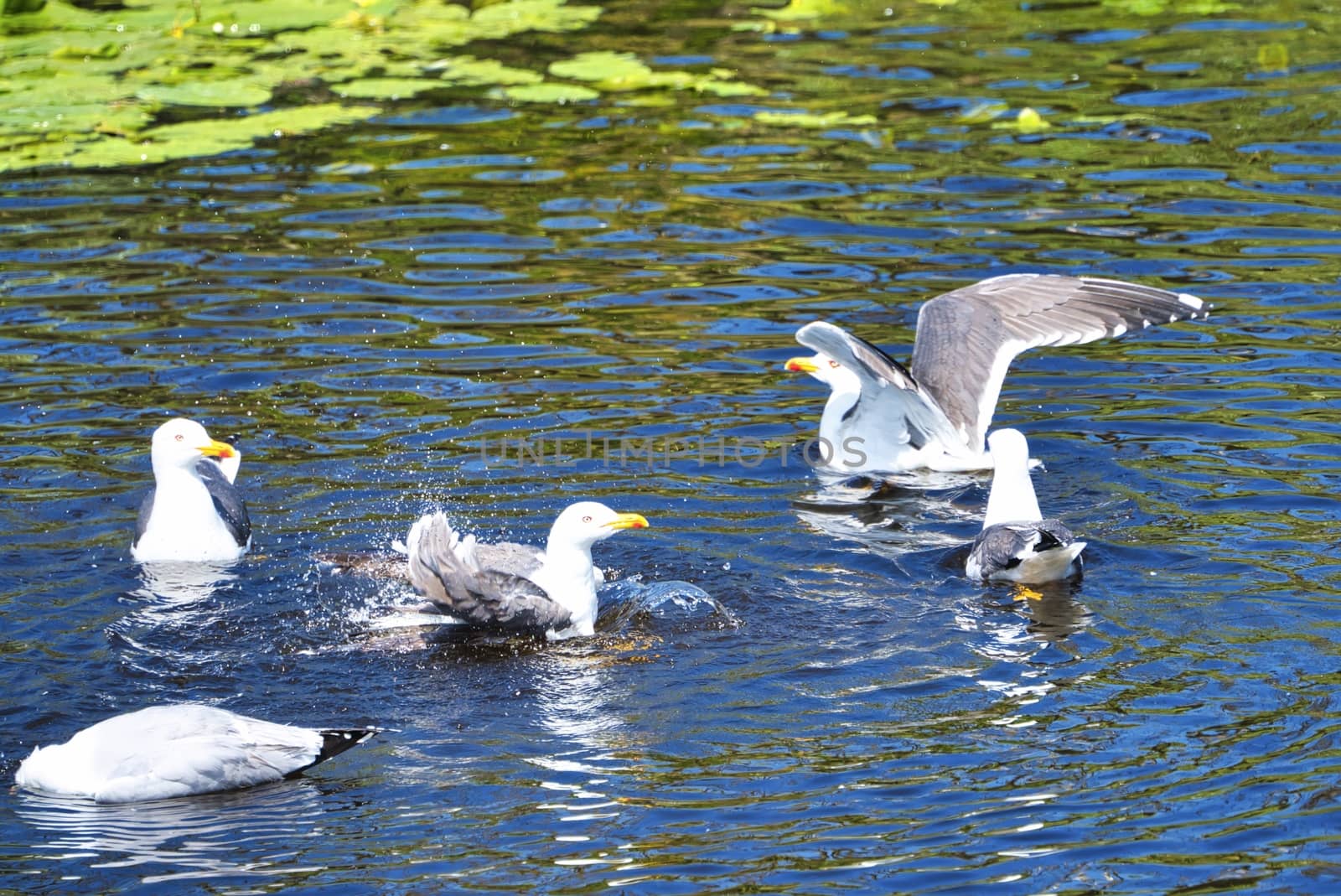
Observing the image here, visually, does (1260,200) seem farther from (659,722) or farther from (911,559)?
(659,722)

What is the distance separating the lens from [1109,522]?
9.05 metres

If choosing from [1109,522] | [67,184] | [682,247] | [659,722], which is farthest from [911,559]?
[67,184]

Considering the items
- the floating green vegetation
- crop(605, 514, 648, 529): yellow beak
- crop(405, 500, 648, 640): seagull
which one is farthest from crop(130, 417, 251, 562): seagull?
the floating green vegetation

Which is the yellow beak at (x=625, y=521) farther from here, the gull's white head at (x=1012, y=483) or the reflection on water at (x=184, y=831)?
the reflection on water at (x=184, y=831)

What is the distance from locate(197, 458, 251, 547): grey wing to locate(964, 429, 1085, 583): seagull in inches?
145

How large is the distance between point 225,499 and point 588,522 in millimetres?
2215

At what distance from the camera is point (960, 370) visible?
1058cm

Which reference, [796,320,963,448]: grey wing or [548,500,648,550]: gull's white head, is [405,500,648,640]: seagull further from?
[796,320,963,448]: grey wing

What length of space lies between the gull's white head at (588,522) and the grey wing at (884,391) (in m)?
1.80

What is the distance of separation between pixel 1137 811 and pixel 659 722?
1.91 metres

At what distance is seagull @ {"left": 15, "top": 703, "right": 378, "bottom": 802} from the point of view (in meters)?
6.55

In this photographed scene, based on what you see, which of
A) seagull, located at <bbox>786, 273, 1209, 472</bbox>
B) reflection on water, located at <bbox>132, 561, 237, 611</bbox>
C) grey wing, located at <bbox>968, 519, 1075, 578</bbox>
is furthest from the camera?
seagull, located at <bbox>786, 273, 1209, 472</bbox>

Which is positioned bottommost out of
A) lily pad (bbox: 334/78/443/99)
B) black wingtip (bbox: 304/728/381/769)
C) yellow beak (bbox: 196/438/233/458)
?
black wingtip (bbox: 304/728/381/769)

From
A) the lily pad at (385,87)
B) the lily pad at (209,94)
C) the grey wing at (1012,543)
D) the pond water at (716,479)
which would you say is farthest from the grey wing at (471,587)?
the lily pad at (209,94)
